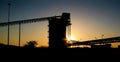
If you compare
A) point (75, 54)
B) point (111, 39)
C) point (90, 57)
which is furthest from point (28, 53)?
point (111, 39)

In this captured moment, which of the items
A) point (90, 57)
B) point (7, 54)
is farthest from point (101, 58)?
point (7, 54)

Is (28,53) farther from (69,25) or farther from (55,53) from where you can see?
(69,25)

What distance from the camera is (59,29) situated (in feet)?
344

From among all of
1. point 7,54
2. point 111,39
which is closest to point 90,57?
point 7,54

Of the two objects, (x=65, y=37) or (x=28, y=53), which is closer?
(x=28, y=53)

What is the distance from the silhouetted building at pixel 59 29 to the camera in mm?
103438

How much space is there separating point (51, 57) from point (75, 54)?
1.92 m

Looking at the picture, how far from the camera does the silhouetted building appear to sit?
103 m

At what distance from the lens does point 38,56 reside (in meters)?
18.2

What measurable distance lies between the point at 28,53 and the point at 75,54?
12.2 ft

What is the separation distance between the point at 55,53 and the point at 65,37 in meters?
86.5

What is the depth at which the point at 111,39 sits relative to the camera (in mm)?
111062

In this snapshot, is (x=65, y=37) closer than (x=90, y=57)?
No

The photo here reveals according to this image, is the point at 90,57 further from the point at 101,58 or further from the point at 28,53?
the point at 28,53
